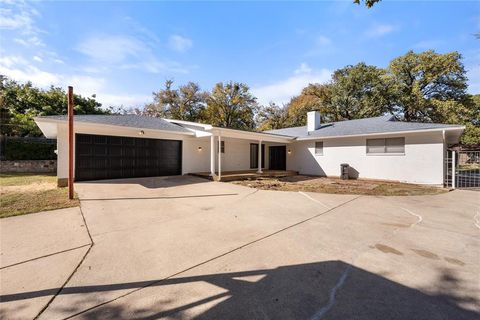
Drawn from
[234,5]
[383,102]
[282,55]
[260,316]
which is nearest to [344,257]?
[260,316]

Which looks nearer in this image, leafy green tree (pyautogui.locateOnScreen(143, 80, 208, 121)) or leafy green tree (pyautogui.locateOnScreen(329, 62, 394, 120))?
leafy green tree (pyautogui.locateOnScreen(329, 62, 394, 120))

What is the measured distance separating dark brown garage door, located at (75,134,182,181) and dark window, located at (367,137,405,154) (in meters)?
11.1

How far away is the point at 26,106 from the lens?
1769 cm

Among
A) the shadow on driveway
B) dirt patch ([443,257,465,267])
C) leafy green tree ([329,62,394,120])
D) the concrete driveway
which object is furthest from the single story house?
leafy green tree ([329,62,394,120])

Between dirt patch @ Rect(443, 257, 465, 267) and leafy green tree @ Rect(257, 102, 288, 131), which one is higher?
leafy green tree @ Rect(257, 102, 288, 131)

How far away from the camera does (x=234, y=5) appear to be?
30.7ft

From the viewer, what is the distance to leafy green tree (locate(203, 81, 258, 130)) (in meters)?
28.6

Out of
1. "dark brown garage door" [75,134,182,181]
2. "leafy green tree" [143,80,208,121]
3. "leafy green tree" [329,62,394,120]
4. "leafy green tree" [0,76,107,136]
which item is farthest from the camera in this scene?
"leafy green tree" [143,80,208,121]

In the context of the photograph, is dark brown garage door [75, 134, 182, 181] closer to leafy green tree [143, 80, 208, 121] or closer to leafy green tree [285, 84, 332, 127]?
leafy green tree [143, 80, 208, 121]

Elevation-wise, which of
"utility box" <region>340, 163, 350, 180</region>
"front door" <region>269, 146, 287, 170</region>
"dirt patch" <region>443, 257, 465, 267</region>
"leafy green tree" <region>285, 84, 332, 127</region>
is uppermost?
"leafy green tree" <region>285, 84, 332, 127</region>

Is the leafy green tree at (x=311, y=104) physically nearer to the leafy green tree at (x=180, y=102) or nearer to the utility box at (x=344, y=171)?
the leafy green tree at (x=180, y=102)

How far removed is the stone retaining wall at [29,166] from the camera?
1340 centimetres

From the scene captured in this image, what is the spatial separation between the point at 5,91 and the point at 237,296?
26.1m

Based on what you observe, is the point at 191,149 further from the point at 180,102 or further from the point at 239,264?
the point at 180,102
